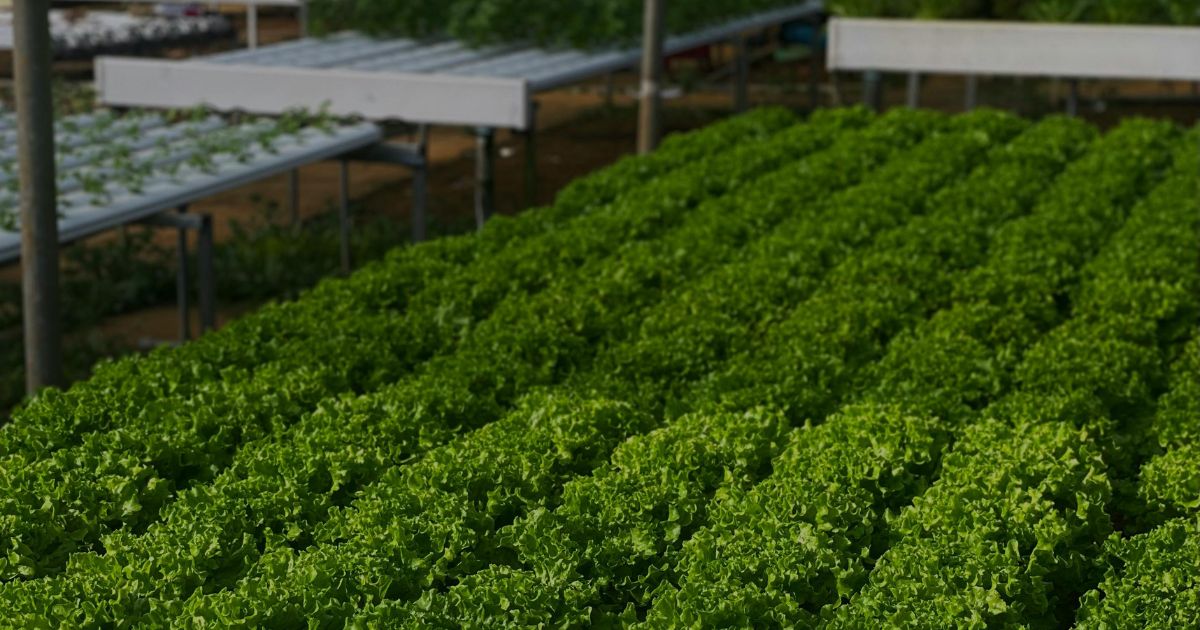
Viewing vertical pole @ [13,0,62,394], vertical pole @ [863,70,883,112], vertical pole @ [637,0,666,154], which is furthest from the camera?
vertical pole @ [863,70,883,112]

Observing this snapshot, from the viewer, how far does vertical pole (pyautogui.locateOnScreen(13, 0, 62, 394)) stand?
7191 mm

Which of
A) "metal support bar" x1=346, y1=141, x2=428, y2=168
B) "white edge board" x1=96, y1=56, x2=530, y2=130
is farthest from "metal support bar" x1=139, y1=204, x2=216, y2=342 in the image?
"white edge board" x1=96, y1=56, x2=530, y2=130

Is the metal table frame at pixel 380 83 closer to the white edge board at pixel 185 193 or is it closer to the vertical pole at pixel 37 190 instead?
the white edge board at pixel 185 193

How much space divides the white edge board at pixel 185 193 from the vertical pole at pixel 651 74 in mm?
2243

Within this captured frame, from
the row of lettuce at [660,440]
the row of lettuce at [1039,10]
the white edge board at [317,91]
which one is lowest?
the row of lettuce at [660,440]

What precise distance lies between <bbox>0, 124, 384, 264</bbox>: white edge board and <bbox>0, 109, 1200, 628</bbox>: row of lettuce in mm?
1261

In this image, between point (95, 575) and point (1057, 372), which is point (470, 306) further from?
point (95, 575)

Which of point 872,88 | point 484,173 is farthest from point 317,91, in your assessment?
point 872,88

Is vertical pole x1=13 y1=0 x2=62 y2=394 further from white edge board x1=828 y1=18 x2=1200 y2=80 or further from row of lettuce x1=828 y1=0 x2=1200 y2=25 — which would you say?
row of lettuce x1=828 y1=0 x2=1200 y2=25

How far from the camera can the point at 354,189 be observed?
18.0 m

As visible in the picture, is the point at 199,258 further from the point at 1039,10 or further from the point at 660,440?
the point at 1039,10

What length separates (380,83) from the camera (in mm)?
13086

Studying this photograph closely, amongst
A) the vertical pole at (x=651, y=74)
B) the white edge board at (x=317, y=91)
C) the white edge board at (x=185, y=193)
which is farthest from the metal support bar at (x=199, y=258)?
the vertical pole at (x=651, y=74)

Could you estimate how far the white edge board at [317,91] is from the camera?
12.8 meters
